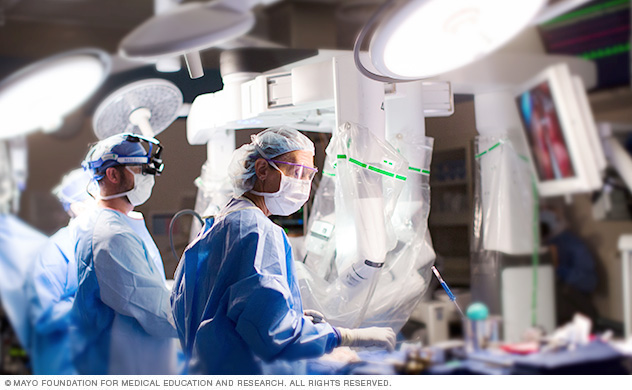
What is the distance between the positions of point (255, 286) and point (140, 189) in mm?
702

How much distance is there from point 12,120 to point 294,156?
780mm

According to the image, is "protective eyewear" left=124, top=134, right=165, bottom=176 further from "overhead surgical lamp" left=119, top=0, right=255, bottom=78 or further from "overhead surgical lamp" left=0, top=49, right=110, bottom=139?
"overhead surgical lamp" left=119, top=0, right=255, bottom=78

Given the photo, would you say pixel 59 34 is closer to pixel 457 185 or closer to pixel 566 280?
pixel 457 185

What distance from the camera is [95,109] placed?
1555 mm

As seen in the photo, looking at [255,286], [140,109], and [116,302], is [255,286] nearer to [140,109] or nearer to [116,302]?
[116,302]

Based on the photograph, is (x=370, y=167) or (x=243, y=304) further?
(x=370, y=167)

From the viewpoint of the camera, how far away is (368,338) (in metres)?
1.50

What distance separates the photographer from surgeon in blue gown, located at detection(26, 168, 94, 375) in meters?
1.49

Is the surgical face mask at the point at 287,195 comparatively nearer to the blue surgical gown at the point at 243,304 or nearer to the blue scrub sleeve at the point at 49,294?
the blue surgical gown at the point at 243,304

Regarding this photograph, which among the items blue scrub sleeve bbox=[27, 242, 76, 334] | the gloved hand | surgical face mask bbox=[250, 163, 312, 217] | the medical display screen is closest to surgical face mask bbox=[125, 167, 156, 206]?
blue scrub sleeve bbox=[27, 242, 76, 334]

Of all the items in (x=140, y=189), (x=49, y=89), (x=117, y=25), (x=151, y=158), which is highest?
(x=117, y=25)

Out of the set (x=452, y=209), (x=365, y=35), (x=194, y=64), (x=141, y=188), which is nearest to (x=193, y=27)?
(x=194, y=64)

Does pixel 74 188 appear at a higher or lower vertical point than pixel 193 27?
lower
